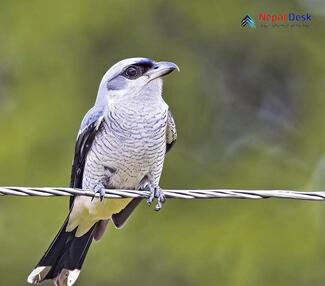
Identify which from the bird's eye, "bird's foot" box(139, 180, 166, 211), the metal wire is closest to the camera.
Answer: the metal wire

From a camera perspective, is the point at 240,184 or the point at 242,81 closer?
the point at 240,184

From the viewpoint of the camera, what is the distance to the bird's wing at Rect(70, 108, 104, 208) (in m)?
5.72

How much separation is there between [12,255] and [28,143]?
1.07 meters

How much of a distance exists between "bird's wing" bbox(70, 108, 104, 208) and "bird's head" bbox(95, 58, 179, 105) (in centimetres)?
11

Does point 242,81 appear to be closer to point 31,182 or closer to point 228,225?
point 228,225

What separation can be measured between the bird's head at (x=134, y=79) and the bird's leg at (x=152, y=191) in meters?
0.51

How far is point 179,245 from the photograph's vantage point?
892 centimetres

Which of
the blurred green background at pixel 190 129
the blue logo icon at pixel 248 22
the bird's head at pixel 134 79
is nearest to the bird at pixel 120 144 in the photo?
the bird's head at pixel 134 79

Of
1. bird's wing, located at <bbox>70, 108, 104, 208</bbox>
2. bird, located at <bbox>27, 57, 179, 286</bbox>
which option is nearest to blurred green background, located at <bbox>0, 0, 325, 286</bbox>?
bird, located at <bbox>27, 57, 179, 286</bbox>

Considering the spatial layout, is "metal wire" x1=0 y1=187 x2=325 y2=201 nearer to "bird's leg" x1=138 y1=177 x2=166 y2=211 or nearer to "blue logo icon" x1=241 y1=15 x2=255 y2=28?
"bird's leg" x1=138 y1=177 x2=166 y2=211

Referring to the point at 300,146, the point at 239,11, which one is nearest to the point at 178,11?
the point at 239,11

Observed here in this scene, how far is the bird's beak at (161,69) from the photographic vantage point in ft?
18.7

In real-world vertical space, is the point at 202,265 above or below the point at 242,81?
below

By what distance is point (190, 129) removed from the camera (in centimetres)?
965
